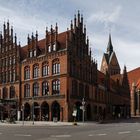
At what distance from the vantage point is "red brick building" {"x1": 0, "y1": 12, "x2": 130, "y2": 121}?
7000 cm

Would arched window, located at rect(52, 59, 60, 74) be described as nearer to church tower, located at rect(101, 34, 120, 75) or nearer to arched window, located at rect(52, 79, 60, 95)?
arched window, located at rect(52, 79, 60, 95)

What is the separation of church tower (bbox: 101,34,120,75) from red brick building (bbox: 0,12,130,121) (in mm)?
64366

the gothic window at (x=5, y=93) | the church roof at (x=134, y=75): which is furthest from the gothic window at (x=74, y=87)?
the church roof at (x=134, y=75)

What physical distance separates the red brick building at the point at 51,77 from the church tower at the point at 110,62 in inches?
2534

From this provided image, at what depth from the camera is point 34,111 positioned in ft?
248

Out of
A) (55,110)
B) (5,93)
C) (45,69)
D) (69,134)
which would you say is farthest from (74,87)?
(69,134)

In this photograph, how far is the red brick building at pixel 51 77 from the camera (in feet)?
230

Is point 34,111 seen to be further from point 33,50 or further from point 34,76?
point 33,50

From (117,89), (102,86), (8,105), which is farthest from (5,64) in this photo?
(117,89)

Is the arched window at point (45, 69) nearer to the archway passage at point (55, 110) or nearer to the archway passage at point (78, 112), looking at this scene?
the archway passage at point (55, 110)

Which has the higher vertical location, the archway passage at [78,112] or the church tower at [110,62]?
the church tower at [110,62]

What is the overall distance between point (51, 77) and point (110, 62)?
8391 centimetres

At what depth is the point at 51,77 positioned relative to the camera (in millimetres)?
71625

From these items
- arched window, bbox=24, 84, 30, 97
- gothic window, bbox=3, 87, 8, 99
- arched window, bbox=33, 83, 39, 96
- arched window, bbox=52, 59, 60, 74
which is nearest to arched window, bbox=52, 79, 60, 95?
arched window, bbox=52, 59, 60, 74
